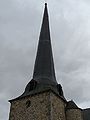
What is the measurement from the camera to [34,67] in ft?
77.8

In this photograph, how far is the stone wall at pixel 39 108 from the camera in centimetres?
1977

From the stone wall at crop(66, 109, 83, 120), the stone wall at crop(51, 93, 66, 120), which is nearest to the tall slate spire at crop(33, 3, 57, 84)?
the stone wall at crop(51, 93, 66, 120)

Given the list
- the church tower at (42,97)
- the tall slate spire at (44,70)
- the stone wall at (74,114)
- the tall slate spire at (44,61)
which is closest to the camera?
the church tower at (42,97)

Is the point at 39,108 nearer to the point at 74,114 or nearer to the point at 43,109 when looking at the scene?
the point at 43,109

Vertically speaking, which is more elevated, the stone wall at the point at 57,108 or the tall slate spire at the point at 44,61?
the tall slate spire at the point at 44,61

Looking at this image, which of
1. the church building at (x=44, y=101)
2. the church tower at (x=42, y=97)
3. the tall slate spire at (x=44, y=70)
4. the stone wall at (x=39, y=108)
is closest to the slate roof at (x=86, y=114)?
the church building at (x=44, y=101)

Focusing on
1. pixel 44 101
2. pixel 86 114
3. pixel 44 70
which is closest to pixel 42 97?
pixel 44 101

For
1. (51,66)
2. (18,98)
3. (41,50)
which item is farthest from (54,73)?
(18,98)

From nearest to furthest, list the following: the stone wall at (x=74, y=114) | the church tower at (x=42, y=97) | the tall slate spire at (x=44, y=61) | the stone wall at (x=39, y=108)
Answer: the stone wall at (x=39, y=108) < the church tower at (x=42, y=97) < the stone wall at (x=74, y=114) < the tall slate spire at (x=44, y=61)

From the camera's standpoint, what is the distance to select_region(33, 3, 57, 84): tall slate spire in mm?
22525

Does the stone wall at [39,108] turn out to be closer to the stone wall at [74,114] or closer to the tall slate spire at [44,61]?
the stone wall at [74,114]

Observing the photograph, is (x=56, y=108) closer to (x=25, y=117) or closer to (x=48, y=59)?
(x=25, y=117)

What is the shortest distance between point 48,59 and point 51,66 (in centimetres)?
71

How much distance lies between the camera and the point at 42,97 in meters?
20.6
